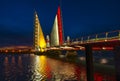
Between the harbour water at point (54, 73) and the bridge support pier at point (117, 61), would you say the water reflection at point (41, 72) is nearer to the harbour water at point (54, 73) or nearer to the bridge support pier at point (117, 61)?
the harbour water at point (54, 73)

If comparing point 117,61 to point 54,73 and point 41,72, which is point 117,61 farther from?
point 41,72

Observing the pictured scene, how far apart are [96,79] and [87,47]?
413 inches

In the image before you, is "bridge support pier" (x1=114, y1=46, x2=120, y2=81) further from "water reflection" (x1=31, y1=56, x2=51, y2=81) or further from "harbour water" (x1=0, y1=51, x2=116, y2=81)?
"water reflection" (x1=31, y1=56, x2=51, y2=81)

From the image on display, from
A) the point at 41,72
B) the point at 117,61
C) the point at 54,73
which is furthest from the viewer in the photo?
the point at 41,72

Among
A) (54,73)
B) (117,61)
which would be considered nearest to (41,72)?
(54,73)

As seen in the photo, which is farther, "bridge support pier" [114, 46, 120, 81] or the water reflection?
the water reflection

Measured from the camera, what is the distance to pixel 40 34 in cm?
19800

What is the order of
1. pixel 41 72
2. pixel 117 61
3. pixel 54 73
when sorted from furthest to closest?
pixel 41 72 → pixel 54 73 → pixel 117 61

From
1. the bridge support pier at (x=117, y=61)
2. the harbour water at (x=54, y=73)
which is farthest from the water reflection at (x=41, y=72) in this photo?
the bridge support pier at (x=117, y=61)

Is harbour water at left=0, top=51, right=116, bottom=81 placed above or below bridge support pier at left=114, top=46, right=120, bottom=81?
below

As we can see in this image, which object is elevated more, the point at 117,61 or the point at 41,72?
the point at 117,61

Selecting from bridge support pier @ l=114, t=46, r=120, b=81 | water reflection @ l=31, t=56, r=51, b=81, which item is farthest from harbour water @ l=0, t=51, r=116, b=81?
bridge support pier @ l=114, t=46, r=120, b=81

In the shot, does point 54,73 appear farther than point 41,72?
No

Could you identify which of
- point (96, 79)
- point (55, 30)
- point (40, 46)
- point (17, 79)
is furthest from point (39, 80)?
point (40, 46)
